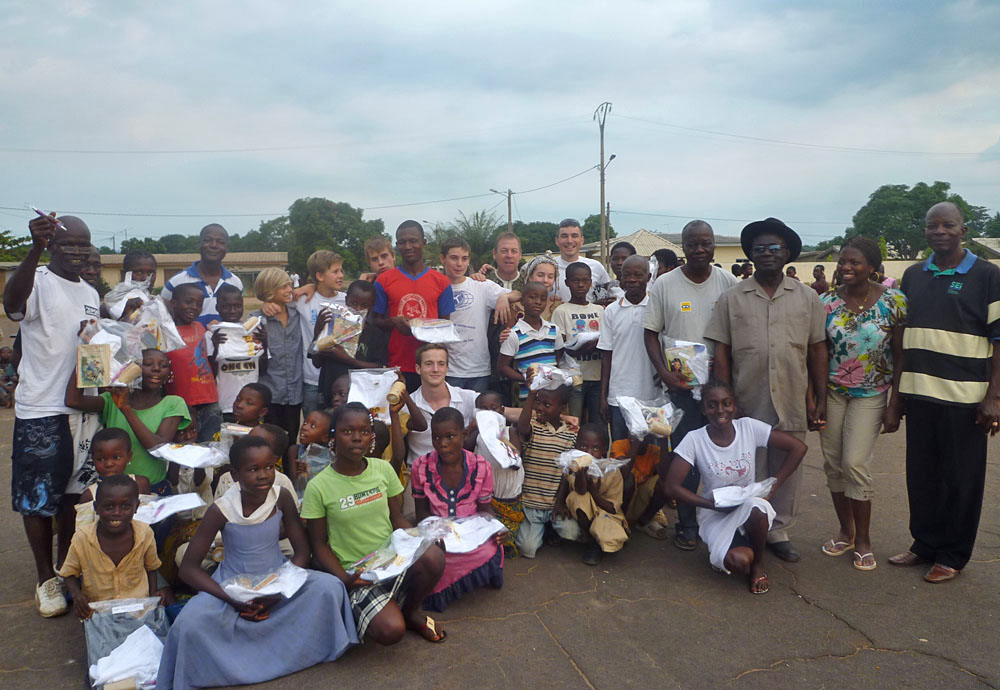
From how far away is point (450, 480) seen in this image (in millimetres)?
3801

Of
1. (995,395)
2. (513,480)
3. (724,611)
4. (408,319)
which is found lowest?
(724,611)

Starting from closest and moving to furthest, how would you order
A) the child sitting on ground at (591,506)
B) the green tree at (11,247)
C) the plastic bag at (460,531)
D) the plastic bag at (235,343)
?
the plastic bag at (460,531) < the child sitting on ground at (591,506) < the plastic bag at (235,343) < the green tree at (11,247)

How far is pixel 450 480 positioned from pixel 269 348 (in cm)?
174

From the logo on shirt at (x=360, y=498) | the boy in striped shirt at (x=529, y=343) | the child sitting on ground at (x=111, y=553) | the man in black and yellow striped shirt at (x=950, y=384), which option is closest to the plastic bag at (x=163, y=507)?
the child sitting on ground at (x=111, y=553)

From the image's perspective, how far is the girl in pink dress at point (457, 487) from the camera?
368 cm

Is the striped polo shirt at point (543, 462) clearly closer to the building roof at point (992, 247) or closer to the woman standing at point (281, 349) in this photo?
the woman standing at point (281, 349)

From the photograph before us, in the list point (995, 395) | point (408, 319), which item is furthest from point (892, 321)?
point (408, 319)

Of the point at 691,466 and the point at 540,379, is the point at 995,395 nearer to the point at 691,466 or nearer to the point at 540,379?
the point at 691,466

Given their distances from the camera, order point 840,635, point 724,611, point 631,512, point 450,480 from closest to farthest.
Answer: point 840,635, point 724,611, point 450,480, point 631,512

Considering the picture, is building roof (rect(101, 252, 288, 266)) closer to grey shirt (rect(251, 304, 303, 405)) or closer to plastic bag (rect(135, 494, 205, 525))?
grey shirt (rect(251, 304, 303, 405))

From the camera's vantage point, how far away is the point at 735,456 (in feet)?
13.1

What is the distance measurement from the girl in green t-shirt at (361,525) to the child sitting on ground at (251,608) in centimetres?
9

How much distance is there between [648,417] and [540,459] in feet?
2.51

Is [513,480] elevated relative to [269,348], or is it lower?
lower
